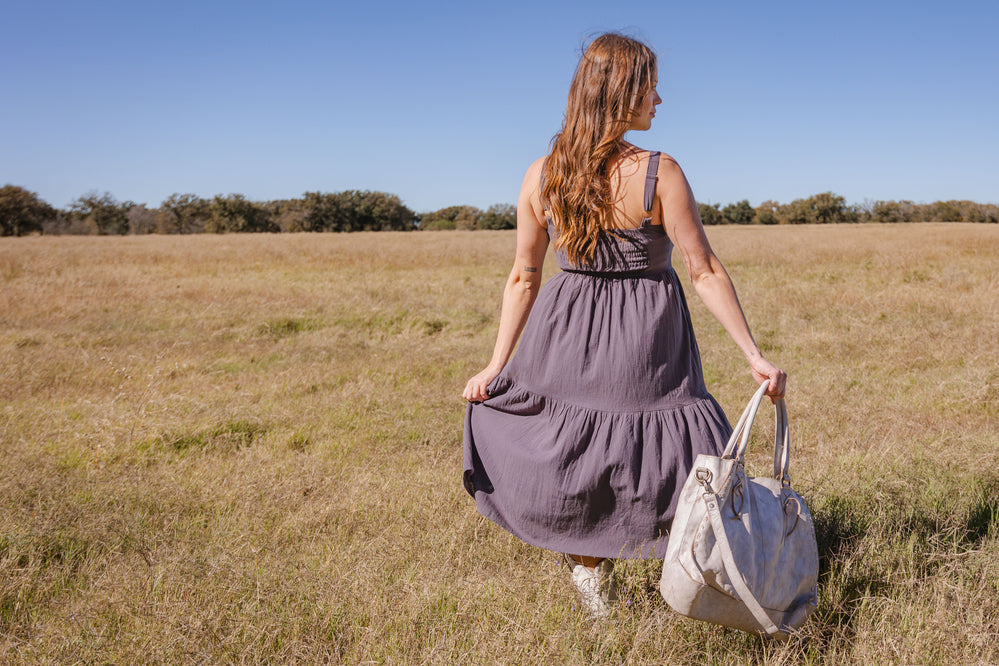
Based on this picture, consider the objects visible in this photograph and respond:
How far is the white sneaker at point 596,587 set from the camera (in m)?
2.44

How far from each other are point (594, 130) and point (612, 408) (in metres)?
0.90

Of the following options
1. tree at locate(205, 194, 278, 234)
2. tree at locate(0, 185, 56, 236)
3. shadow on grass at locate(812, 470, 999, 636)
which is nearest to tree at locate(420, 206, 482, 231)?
tree at locate(205, 194, 278, 234)

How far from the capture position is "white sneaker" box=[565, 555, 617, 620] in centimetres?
244

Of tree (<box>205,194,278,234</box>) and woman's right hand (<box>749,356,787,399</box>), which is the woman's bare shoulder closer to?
woman's right hand (<box>749,356,787,399</box>)

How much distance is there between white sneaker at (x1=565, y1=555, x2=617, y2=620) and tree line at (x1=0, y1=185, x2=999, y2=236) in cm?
5759

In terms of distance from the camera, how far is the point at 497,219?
6631 centimetres

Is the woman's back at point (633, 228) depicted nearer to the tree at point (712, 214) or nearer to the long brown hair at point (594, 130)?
the long brown hair at point (594, 130)

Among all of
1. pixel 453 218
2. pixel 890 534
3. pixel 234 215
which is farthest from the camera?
pixel 453 218

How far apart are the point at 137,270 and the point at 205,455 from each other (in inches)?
581

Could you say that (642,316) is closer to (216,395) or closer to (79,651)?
(79,651)

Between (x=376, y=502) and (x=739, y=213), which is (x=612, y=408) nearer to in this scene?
(x=376, y=502)

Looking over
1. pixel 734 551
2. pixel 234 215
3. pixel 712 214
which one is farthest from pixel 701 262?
pixel 712 214

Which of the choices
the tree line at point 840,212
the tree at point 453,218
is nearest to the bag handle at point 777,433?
the tree line at point 840,212

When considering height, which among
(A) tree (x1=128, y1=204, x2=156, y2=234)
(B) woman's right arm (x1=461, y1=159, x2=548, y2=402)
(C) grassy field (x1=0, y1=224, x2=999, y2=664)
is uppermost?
(A) tree (x1=128, y1=204, x2=156, y2=234)
